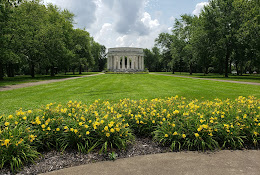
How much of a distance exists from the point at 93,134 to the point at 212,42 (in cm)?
3650

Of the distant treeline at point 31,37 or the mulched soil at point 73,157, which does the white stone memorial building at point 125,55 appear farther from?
the mulched soil at point 73,157

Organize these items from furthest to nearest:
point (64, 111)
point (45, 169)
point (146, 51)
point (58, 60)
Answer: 1. point (146, 51)
2. point (58, 60)
3. point (64, 111)
4. point (45, 169)

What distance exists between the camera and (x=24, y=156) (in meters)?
3.53

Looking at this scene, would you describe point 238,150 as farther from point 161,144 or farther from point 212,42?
point 212,42

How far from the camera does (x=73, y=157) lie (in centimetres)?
375

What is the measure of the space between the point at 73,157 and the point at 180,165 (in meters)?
2.15

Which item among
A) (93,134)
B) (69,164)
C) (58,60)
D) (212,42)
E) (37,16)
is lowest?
(69,164)

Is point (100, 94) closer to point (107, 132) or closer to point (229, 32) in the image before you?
point (107, 132)

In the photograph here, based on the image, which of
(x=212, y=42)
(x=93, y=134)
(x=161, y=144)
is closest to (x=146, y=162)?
(x=161, y=144)

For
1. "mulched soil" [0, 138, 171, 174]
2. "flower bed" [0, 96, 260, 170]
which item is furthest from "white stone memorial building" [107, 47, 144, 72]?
"mulched soil" [0, 138, 171, 174]

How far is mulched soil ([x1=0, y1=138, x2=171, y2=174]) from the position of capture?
131 inches

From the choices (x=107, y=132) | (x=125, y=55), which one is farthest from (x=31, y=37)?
(x=125, y=55)

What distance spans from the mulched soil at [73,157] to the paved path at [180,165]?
194 mm

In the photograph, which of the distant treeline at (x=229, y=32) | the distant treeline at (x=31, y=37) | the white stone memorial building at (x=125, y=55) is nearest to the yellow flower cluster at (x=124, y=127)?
the distant treeline at (x=31, y=37)
